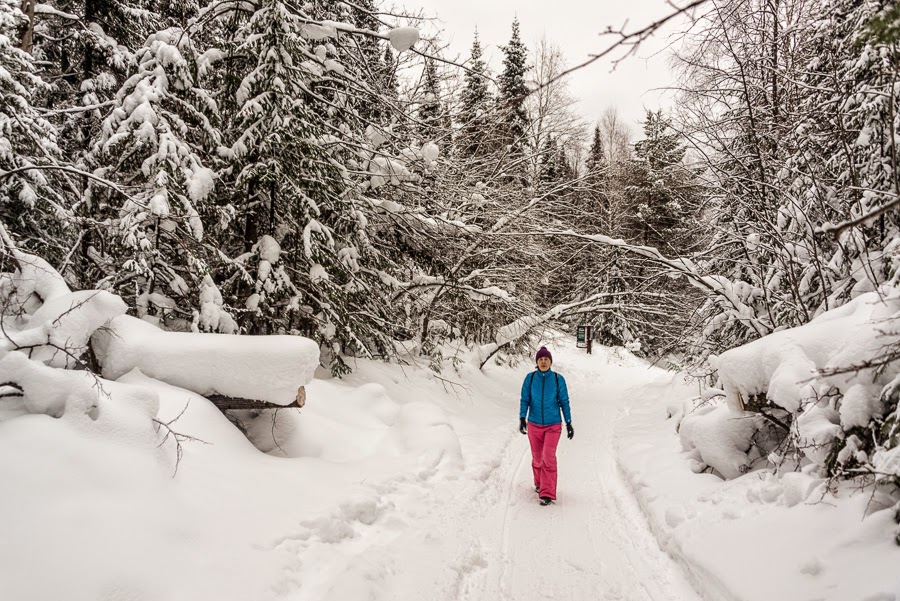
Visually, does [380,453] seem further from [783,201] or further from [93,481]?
[783,201]

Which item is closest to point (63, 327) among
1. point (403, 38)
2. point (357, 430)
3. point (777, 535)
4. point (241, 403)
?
point (241, 403)

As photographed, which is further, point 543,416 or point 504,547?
point 543,416

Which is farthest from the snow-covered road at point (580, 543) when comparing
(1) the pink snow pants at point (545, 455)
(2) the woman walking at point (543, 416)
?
(2) the woman walking at point (543, 416)

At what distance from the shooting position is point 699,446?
6.14 metres

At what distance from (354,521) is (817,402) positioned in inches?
174

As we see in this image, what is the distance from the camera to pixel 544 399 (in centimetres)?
666

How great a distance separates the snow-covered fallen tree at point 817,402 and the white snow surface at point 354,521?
1.00 ft

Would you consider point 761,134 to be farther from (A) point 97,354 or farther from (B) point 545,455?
(A) point 97,354

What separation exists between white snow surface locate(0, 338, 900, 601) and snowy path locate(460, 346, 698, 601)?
2 cm

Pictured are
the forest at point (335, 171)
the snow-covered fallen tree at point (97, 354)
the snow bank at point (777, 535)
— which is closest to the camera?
the snow bank at point (777, 535)

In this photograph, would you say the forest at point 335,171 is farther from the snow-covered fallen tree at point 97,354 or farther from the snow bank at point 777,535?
the snow bank at point 777,535

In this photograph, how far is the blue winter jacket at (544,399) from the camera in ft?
21.7

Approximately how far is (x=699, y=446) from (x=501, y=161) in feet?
33.1

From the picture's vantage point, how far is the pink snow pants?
244 inches
